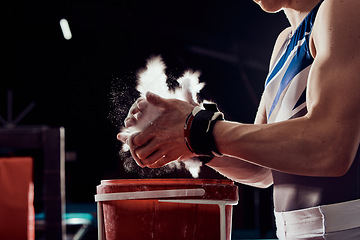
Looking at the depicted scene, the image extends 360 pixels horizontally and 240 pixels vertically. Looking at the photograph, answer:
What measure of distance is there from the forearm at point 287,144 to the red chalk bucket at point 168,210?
4.8 inches

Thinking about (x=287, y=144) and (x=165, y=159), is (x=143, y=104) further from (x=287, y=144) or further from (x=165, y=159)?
(x=287, y=144)

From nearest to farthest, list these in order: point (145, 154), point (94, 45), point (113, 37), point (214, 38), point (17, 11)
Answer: point (145, 154) → point (214, 38) → point (17, 11) → point (113, 37) → point (94, 45)

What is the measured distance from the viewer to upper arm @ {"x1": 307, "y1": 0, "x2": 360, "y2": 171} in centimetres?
76

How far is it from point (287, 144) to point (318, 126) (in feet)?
0.22

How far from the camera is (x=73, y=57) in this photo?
10.4m

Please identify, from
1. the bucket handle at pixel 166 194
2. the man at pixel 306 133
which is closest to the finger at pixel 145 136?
the man at pixel 306 133

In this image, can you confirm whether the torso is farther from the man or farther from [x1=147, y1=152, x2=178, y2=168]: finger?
[x1=147, y1=152, x2=178, y2=168]: finger

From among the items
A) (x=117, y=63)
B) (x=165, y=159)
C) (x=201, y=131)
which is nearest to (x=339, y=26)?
(x=201, y=131)

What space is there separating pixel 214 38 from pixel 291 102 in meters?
6.37

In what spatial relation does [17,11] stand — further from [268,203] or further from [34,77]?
[268,203]

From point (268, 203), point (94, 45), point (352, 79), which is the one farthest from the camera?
point (94, 45)

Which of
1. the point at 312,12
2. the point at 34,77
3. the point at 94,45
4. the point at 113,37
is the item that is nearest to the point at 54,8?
the point at 113,37

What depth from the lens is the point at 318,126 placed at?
30.0 inches

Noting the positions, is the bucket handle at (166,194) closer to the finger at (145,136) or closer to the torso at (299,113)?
the finger at (145,136)
